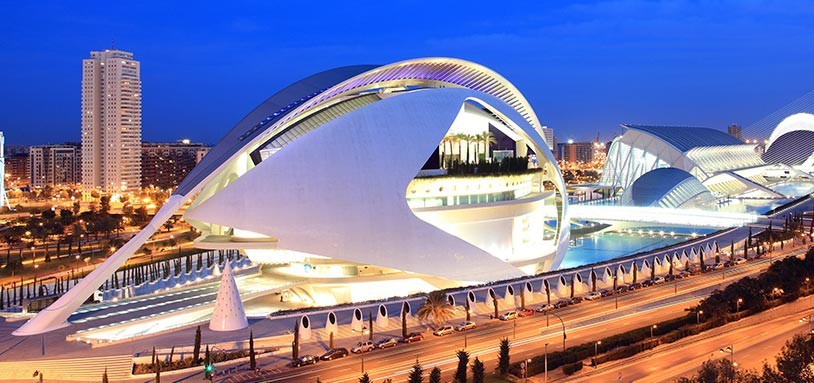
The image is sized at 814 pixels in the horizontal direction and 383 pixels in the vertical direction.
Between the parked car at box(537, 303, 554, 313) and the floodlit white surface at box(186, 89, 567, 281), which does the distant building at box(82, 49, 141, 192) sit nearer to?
the floodlit white surface at box(186, 89, 567, 281)

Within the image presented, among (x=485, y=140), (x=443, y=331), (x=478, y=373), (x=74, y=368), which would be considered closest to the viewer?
(x=478, y=373)

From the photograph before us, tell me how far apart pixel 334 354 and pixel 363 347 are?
46.6 inches

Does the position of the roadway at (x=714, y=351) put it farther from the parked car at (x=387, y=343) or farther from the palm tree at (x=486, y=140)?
the palm tree at (x=486, y=140)

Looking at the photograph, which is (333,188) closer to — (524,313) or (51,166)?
(524,313)

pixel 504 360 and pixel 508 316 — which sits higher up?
pixel 508 316

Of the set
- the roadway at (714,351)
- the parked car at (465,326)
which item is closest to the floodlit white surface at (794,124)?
the roadway at (714,351)

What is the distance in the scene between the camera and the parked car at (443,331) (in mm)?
25359

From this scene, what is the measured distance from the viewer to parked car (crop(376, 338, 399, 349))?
23812mm

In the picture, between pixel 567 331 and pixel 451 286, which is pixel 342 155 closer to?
pixel 451 286

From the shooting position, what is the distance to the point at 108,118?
11519 cm

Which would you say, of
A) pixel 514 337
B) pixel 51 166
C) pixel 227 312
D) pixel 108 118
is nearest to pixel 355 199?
pixel 227 312

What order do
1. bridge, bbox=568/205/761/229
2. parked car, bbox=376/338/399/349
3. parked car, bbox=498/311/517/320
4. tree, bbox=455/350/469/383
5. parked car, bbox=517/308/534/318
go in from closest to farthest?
tree, bbox=455/350/469/383 < parked car, bbox=376/338/399/349 < parked car, bbox=498/311/517/320 < parked car, bbox=517/308/534/318 < bridge, bbox=568/205/761/229

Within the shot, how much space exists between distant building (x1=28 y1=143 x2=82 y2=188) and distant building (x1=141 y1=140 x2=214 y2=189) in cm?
1457

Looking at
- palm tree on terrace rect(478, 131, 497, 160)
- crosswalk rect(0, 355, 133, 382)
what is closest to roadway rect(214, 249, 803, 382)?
crosswalk rect(0, 355, 133, 382)
